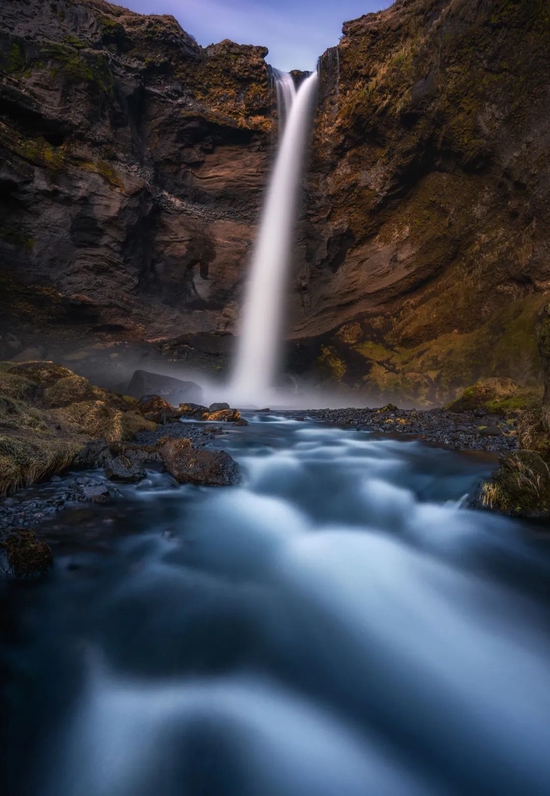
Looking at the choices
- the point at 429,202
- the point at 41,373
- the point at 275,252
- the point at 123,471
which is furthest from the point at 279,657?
the point at 275,252

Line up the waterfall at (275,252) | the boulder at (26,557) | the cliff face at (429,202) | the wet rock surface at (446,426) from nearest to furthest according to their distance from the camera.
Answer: the boulder at (26,557) → the wet rock surface at (446,426) → the cliff face at (429,202) → the waterfall at (275,252)

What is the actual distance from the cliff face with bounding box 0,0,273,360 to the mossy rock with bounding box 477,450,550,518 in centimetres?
1727

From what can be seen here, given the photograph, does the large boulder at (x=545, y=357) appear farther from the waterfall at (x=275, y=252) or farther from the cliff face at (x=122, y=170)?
the cliff face at (x=122, y=170)

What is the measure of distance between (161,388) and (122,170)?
10276 millimetres

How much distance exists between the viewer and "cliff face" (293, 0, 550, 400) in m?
15.5

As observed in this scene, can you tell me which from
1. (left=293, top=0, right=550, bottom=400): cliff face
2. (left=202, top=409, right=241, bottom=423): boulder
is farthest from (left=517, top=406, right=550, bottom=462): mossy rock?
(left=293, top=0, right=550, bottom=400): cliff face

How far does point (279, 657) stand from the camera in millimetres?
2844

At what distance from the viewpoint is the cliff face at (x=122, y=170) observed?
55.4 feet

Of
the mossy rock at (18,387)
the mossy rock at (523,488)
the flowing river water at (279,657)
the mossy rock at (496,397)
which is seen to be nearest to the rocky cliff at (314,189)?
the mossy rock at (496,397)

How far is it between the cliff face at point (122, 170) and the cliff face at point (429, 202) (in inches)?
159

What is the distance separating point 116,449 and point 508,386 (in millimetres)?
11034

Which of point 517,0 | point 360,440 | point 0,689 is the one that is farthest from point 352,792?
point 517,0

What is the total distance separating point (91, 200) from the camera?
17.8m

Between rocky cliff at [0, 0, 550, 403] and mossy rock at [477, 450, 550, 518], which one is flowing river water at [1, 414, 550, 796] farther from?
rocky cliff at [0, 0, 550, 403]
